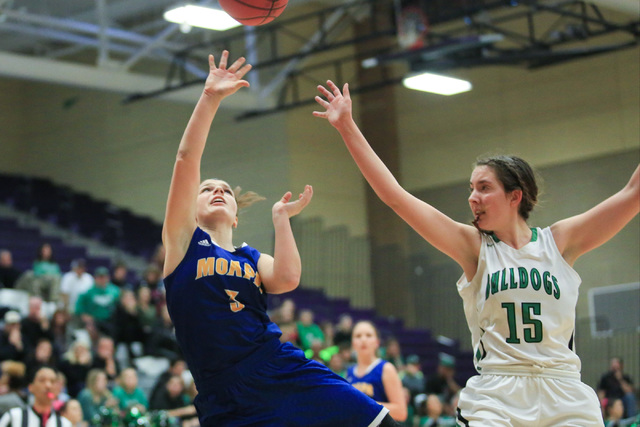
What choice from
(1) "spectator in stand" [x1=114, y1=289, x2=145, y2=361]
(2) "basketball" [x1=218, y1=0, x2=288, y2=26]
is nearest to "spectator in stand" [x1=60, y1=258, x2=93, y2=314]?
(1) "spectator in stand" [x1=114, y1=289, x2=145, y2=361]

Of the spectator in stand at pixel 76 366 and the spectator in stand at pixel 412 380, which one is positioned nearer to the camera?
the spectator in stand at pixel 76 366

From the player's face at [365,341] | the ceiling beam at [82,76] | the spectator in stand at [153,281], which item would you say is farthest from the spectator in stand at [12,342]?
the ceiling beam at [82,76]

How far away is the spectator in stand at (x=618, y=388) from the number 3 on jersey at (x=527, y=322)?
10663 millimetres

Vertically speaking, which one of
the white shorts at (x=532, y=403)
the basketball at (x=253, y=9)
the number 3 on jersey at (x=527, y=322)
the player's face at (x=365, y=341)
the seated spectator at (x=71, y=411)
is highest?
the basketball at (x=253, y=9)

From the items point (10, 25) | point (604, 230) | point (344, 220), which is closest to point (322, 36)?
point (344, 220)

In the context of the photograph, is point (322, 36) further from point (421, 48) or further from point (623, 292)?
point (623, 292)

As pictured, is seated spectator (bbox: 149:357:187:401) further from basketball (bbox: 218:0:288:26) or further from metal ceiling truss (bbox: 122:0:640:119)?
basketball (bbox: 218:0:288:26)

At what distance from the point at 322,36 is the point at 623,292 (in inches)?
292

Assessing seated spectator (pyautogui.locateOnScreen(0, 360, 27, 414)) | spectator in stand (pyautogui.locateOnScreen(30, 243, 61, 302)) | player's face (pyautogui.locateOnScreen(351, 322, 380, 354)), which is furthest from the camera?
spectator in stand (pyautogui.locateOnScreen(30, 243, 61, 302))

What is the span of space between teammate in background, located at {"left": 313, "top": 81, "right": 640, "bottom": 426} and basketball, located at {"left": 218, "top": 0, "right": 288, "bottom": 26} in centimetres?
120

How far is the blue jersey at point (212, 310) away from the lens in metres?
3.73

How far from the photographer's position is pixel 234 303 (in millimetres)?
3793

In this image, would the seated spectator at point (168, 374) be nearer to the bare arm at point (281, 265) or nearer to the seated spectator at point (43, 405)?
the seated spectator at point (43, 405)

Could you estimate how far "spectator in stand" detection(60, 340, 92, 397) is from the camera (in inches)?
419
